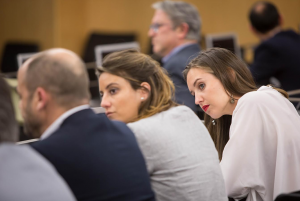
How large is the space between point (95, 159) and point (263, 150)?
0.78m

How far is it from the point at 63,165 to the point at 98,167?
10cm

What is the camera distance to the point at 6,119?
1125 millimetres

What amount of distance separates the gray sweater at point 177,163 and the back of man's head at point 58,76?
1.14 feet

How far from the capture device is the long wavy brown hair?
2059 millimetres

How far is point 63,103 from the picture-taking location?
1.43m

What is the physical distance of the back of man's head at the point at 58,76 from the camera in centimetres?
141

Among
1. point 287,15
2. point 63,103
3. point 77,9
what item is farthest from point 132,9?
point 63,103

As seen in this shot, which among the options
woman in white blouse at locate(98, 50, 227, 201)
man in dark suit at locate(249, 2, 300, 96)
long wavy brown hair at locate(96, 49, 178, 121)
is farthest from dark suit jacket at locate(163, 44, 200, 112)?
woman in white blouse at locate(98, 50, 227, 201)

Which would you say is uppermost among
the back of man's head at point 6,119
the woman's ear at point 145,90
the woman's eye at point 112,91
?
the back of man's head at point 6,119

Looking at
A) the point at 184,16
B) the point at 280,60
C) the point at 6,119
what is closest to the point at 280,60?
the point at 280,60

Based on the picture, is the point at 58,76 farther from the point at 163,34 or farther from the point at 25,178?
the point at 163,34

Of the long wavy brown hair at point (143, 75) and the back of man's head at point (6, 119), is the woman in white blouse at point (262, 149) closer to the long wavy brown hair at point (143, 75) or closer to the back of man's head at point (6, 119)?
the long wavy brown hair at point (143, 75)

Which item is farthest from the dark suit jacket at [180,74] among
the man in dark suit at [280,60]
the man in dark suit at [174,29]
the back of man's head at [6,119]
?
the back of man's head at [6,119]

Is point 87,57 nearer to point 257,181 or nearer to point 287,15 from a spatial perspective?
point 287,15
